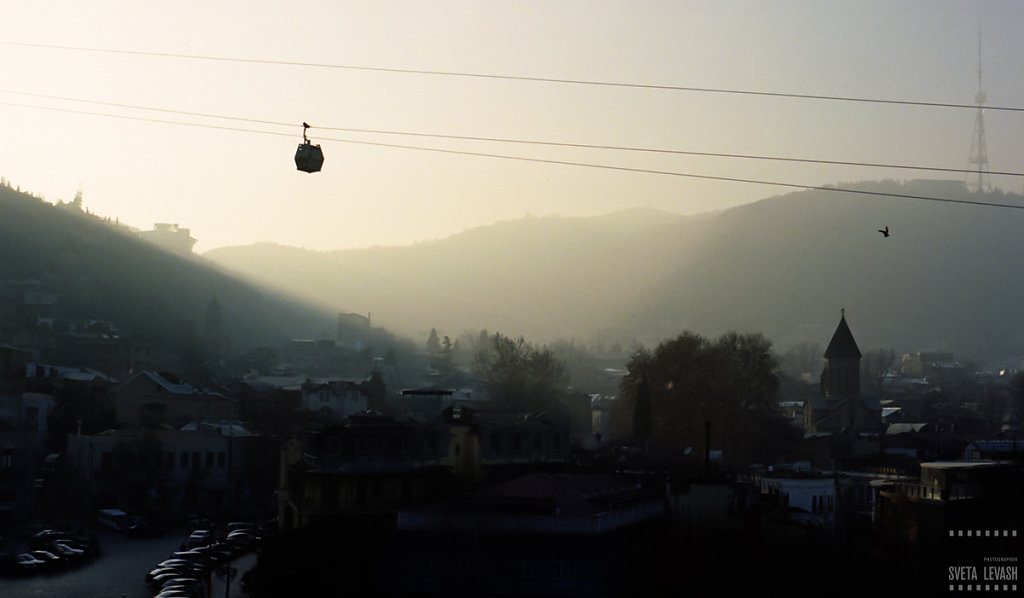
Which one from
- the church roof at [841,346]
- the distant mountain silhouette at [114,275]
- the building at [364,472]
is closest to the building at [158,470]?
the building at [364,472]

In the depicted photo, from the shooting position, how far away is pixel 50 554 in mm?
44719

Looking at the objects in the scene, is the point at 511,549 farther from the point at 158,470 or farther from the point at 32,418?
the point at 32,418

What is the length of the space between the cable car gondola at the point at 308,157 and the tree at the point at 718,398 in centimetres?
5267

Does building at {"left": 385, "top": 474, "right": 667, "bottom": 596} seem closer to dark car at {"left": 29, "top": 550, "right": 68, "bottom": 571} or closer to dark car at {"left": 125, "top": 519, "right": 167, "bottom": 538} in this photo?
dark car at {"left": 29, "top": 550, "right": 68, "bottom": 571}

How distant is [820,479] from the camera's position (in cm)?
5319

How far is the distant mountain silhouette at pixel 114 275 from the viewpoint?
136000mm

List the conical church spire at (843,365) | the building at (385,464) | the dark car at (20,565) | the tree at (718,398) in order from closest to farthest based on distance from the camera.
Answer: the building at (385,464), the dark car at (20,565), the tree at (718,398), the conical church spire at (843,365)

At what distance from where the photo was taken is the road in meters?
39.0

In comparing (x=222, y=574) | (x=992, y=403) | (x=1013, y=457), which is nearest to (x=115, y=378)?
(x=222, y=574)

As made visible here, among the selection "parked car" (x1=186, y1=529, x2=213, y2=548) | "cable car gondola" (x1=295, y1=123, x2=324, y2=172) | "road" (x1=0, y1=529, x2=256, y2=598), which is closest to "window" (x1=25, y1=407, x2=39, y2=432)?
"road" (x1=0, y1=529, x2=256, y2=598)

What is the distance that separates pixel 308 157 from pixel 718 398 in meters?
61.4

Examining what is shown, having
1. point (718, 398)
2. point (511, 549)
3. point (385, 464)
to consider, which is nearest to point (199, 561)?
point (385, 464)

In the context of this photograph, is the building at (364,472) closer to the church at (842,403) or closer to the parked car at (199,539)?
the parked car at (199,539)

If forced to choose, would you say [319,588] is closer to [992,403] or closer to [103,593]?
[103,593]
